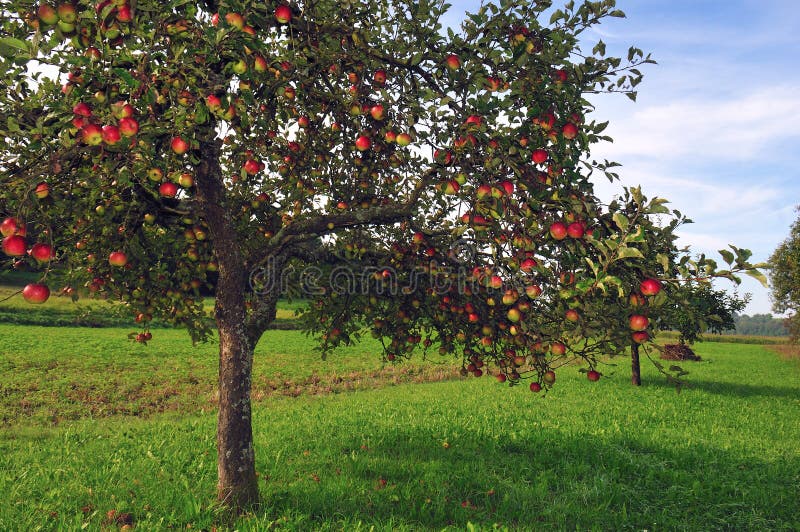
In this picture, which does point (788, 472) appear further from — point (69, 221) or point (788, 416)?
point (69, 221)

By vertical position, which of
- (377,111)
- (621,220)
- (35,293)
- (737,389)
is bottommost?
(737,389)

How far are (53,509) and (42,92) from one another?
5.83 m

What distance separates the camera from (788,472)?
10734 millimetres

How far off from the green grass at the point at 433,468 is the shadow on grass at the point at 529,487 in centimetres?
3

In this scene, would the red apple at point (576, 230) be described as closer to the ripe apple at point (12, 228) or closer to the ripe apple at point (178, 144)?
the ripe apple at point (178, 144)

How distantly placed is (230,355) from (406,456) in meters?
4.63

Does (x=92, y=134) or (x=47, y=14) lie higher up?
(x=47, y=14)

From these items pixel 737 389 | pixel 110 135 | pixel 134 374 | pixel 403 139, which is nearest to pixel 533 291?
pixel 403 139

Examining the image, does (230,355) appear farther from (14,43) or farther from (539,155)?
(539,155)

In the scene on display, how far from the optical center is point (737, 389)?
23438 millimetres

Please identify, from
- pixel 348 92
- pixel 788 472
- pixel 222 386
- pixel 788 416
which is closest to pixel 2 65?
pixel 348 92

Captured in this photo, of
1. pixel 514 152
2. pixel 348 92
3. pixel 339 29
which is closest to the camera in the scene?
pixel 514 152

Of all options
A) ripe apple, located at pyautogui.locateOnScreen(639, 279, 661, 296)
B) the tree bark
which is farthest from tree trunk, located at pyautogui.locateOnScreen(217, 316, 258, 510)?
ripe apple, located at pyautogui.locateOnScreen(639, 279, 661, 296)

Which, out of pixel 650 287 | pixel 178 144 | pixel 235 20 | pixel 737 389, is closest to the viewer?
pixel 235 20
